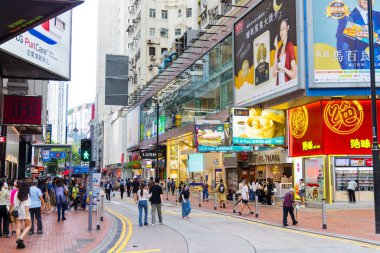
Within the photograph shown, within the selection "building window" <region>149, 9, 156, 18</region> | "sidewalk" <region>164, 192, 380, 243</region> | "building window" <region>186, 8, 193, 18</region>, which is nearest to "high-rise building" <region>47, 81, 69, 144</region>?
"building window" <region>149, 9, 156, 18</region>

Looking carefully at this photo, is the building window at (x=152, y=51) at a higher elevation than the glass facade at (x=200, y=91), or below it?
higher

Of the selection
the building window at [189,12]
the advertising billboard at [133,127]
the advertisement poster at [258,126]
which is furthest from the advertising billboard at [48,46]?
the building window at [189,12]

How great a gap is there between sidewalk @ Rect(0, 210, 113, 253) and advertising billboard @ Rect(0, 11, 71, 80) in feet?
20.5

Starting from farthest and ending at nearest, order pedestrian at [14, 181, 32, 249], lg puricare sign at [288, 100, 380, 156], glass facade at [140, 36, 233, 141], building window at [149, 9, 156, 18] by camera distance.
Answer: building window at [149, 9, 156, 18] < glass facade at [140, 36, 233, 141] < lg puricare sign at [288, 100, 380, 156] < pedestrian at [14, 181, 32, 249]

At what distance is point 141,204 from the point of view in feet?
58.9

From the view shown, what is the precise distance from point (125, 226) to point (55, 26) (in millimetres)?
9189

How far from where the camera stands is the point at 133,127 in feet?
255

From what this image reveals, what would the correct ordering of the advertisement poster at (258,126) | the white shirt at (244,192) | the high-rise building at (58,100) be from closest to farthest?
the white shirt at (244,192), the advertisement poster at (258,126), the high-rise building at (58,100)

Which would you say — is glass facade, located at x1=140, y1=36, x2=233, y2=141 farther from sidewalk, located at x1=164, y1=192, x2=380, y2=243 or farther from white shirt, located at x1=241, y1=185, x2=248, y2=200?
sidewalk, located at x1=164, y1=192, x2=380, y2=243

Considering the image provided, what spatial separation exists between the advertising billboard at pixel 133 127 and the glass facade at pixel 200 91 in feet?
40.1

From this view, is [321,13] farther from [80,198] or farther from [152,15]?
[152,15]

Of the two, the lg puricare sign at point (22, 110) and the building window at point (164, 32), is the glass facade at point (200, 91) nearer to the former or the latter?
the lg puricare sign at point (22, 110)

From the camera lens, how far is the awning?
8375 millimetres

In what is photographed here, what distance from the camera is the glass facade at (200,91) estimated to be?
39.3 metres
